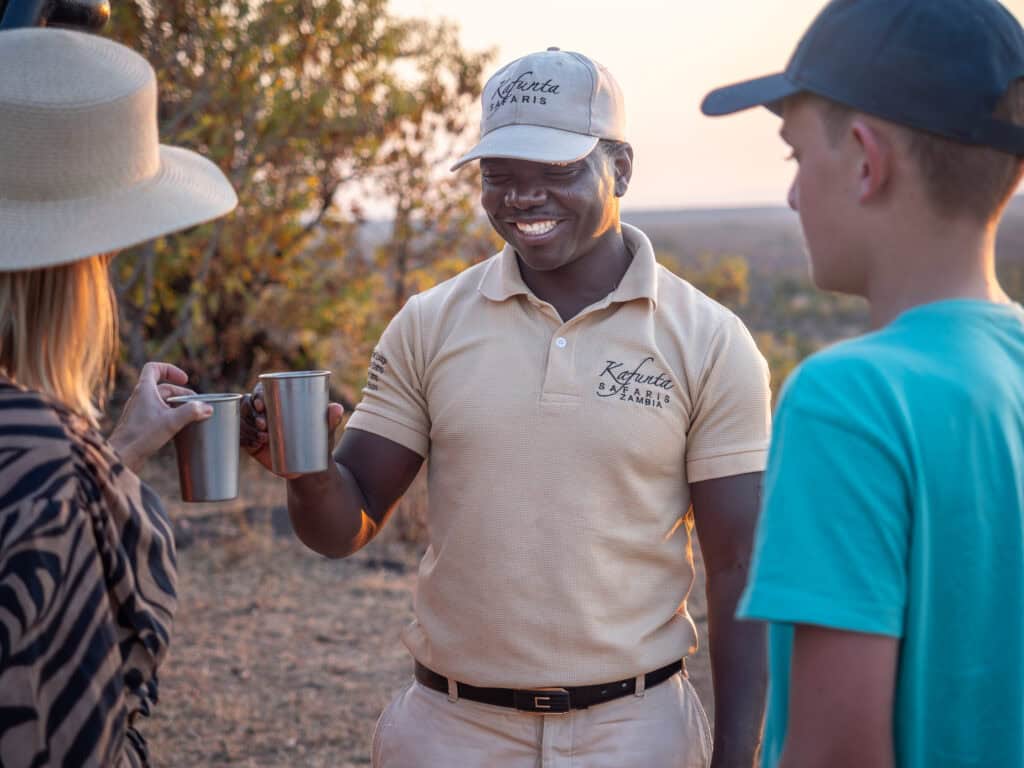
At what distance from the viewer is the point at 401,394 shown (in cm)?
266

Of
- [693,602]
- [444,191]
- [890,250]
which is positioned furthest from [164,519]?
[444,191]

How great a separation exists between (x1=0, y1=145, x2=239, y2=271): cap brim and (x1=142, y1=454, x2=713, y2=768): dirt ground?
10.3 ft

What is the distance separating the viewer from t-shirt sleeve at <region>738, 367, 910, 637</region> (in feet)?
4.44

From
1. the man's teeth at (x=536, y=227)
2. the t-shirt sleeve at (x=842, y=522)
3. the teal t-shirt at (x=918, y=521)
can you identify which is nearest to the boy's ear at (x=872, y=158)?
the teal t-shirt at (x=918, y=521)

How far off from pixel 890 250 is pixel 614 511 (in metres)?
1.06

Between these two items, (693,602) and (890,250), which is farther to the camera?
(693,602)

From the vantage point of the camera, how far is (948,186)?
1.50 m

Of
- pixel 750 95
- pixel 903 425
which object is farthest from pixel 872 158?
pixel 903 425

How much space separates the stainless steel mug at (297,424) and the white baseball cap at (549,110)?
0.61 m

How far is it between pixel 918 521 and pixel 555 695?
1195 millimetres

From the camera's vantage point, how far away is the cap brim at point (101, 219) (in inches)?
67.0

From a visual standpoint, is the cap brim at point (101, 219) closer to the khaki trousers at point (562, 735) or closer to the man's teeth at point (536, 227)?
the man's teeth at point (536, 227)

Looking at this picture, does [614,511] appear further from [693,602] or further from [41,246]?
[693,602]

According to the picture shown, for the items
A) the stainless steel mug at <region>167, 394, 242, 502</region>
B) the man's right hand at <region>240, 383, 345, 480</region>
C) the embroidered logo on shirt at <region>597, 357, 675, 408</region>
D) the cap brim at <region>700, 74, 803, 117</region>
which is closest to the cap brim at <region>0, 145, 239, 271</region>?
the stainless steel mug at <region>167, 394, 242, 502</region>
